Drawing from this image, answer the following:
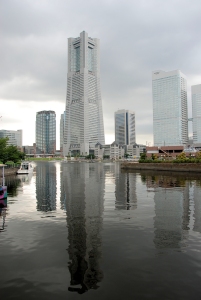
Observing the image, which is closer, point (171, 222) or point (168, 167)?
point (171, 222)

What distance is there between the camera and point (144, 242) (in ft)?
55.0

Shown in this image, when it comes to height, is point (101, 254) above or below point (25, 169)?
below

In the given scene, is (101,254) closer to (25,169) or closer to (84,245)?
(84,245)

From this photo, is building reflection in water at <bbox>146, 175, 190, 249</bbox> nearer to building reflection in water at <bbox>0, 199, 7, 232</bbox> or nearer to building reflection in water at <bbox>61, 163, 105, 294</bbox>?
building reflection in water at <bbox>61, 163, 105, 294</bbox>

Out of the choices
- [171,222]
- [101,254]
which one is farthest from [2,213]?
[171,222]

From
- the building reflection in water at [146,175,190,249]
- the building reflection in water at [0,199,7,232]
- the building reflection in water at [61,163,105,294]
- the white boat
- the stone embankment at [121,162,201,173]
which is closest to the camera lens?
the building reflection in water at [61,163,105,294]

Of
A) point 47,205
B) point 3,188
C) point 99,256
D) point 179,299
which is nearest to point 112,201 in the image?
point 47,205

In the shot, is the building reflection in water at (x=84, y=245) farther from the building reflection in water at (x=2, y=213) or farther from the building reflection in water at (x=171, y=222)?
the building reflection in water at (x=2, y=213)

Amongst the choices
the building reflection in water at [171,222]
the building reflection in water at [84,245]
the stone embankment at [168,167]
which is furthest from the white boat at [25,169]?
the building reflection in water at [171,222]

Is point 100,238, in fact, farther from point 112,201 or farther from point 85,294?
point 112,201

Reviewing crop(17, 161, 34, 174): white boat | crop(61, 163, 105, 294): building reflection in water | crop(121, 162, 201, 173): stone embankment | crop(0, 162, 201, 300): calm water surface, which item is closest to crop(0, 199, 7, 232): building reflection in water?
crop(0, 162, 201, 300): calm water surface

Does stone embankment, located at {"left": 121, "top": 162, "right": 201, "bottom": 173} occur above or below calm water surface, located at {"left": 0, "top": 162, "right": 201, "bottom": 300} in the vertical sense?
above

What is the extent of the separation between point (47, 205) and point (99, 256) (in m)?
17.1

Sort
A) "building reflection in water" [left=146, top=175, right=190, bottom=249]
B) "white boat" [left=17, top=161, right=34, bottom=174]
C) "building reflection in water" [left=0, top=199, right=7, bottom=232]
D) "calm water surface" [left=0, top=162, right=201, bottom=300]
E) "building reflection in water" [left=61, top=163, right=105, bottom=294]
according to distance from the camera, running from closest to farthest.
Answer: "calm water surface" [left=0, top=162, right=201, bottom=300] < "building reflection in water" [left=61, top=163, right=105, bottom=294] < "building reflection in water" [left=146, top=175, right=190, bottom=249] < "building reflection in water" [left=0, top=199, right=7, bottom=232] < "white boat" [left=17, top=161, right=34, bottom=174]
